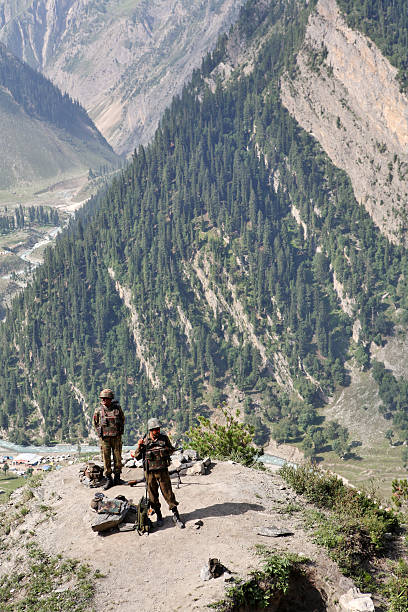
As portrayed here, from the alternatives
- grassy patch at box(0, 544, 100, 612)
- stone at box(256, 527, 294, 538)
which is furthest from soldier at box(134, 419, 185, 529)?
grassy patch at box(0, 544, 100, 612)

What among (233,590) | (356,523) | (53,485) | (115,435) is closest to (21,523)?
(53,485)

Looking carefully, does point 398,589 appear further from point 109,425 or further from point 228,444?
point 228,444

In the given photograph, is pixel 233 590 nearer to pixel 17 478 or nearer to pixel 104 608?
pixel 104 608

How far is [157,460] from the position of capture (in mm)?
31859

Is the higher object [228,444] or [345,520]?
[345,520]

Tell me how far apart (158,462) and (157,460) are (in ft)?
0.39

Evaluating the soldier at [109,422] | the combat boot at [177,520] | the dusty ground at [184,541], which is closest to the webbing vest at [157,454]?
the combat boot at [177,520]

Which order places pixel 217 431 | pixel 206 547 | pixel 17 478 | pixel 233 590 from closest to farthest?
pixel 233 590 → pixel 206 547 → pixel 217 431 → pixel 17 478

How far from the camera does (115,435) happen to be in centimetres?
3672

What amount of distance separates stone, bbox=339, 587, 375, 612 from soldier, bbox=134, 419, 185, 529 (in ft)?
28.6

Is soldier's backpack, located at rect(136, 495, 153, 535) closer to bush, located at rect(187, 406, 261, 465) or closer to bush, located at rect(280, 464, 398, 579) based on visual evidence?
bush, located at rect(280, 464, 398, 579)

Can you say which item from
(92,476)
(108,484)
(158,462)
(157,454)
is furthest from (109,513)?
(92,476)

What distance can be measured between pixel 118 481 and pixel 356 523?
595 inches

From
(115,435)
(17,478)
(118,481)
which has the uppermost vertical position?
(115,435)
